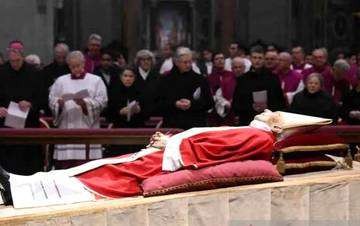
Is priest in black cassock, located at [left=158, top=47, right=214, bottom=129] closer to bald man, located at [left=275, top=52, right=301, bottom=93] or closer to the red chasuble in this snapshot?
bald man, located at [left=275, top=52, right=301, bottom=93]

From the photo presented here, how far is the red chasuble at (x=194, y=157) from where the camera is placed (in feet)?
14.7

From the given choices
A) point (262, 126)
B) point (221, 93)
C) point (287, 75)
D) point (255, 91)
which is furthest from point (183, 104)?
point (262, 126)

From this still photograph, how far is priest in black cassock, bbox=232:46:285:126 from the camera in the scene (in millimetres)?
7969

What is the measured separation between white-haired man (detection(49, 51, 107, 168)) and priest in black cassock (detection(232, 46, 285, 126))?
4.36 feet

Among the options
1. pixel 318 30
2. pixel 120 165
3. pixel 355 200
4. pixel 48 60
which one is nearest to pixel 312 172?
pixel 355 200

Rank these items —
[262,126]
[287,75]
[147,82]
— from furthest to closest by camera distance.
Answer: [287,75] < [147,82] < [262,126]

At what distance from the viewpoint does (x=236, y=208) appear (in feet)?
14.6

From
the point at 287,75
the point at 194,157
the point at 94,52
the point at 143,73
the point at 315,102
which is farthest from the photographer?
the point at 94,52

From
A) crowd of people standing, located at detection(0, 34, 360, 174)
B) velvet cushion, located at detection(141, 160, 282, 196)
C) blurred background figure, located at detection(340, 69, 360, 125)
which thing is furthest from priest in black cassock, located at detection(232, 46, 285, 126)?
velvet cushion, located at detection(141, 160, 282, 196)

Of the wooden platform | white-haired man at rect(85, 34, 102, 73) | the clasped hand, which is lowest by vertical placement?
the wooden platform

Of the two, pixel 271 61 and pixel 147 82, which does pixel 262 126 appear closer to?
pixel 147 82

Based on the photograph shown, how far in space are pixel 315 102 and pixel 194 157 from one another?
124 inches

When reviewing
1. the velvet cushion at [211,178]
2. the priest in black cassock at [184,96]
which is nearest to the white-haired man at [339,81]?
the priest in black cassock at [184,96]

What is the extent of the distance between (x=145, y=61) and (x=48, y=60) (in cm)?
517
